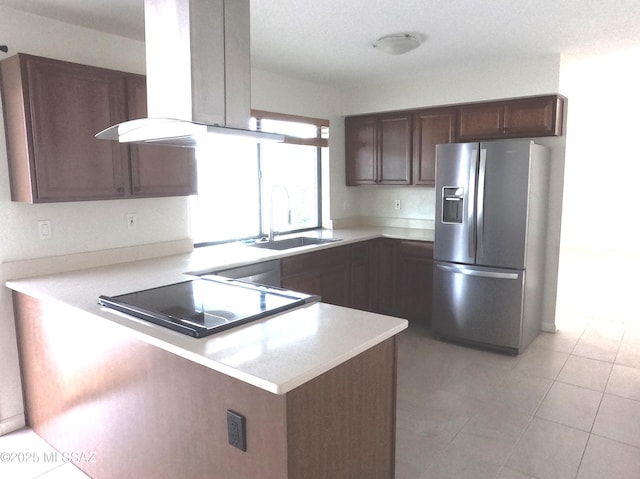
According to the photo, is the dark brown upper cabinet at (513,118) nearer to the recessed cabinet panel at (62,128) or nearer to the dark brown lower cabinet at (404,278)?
the dark brown lower cabinet at (404,278)

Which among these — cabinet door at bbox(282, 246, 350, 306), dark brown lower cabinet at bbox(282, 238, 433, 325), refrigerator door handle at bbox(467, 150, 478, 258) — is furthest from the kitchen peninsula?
refrigerator door handle at bbox(467, 150, 478, 258)

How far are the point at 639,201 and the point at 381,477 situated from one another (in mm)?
7643

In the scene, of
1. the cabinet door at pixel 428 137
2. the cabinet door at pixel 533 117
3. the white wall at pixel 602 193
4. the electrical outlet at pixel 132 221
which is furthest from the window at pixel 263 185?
the white wall at pixel 602 193

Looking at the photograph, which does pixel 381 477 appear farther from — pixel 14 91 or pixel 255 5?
pixel 14 91

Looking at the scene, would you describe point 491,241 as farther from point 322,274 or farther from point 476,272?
point 322,274

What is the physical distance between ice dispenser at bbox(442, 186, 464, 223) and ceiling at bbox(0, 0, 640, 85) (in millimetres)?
1052

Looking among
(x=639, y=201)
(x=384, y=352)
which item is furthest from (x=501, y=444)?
(x=639, y=201)

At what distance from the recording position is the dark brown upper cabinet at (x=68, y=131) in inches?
94.3

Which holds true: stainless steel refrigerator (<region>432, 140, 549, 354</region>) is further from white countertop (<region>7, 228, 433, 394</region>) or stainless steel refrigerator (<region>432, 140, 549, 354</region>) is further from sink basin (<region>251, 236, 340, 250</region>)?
white countertop (<region>7, 228, 433, 394</region>)

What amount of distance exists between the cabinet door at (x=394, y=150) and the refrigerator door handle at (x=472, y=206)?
3.06ft

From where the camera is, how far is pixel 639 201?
7461 mm

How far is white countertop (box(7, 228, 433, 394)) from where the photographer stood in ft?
4.58

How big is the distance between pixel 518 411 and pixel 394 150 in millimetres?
2671

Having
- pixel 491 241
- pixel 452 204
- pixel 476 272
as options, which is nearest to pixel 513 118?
pixel 452 204
